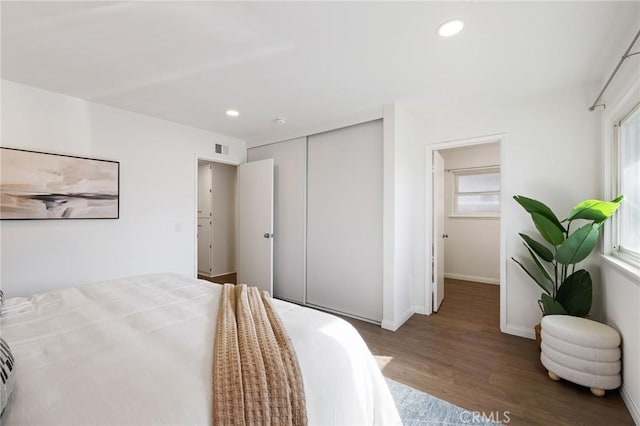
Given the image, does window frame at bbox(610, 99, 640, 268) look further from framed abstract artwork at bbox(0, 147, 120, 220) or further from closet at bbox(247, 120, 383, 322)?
framed abstract artwork at bbox(0, 147, 120, 220)

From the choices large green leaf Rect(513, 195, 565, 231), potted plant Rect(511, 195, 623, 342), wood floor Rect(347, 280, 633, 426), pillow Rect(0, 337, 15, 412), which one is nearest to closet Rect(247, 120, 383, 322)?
wood floor Rect(347, 280, 633, 426)

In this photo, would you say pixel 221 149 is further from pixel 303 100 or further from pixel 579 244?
pixel 579 244

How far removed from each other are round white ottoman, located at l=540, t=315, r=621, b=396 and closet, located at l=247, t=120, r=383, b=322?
1.52 m

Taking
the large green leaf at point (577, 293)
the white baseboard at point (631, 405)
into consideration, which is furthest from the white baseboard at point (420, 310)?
the white baseboard at point (631, 405)

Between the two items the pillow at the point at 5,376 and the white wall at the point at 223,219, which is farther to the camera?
the white wall at the point at 223,219

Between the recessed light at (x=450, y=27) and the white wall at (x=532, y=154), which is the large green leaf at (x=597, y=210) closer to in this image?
the white wall at (x=532, y=154)

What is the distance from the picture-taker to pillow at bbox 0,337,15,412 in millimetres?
723

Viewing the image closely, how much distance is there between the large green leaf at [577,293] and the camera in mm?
2244

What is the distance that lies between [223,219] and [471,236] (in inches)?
191

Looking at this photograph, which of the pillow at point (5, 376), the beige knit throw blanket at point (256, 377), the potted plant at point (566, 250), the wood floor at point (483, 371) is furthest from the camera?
the potted plant at point (566, 250)

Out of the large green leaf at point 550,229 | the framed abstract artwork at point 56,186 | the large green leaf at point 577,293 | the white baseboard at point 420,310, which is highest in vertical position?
the framed abstract artwork at point 56,186

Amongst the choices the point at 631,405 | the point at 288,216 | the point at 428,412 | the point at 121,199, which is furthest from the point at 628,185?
the point at 121,199

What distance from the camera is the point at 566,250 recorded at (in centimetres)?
218

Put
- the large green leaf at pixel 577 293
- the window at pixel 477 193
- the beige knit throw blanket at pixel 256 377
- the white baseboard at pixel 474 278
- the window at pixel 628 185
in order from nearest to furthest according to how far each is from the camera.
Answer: the beige knit throw blanket at pixel 256 377 < the window at pixel 628 185 < the large green leaf at pixel 577 293 < the white baseboard at pixel 474 278 < the window at pixel 477 193
